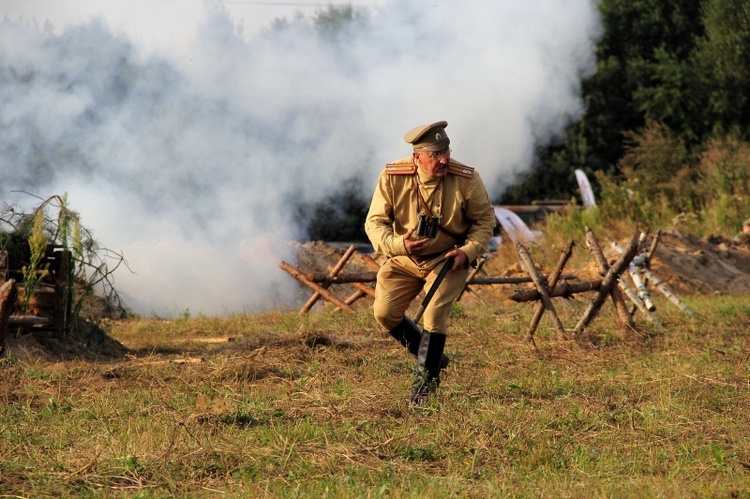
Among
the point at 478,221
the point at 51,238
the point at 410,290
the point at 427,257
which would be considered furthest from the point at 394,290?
the point at 51,238

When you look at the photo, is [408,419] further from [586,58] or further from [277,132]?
[586,58]

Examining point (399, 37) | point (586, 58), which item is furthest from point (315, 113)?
point (586, 58)

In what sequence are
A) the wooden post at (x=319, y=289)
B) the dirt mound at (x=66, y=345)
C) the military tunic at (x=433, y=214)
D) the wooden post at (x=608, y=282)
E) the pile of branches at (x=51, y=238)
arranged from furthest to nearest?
the wooden post at (x=319, y=289), the wooden post at (x=608, y=282), the pile of branches at (x=51, y=238), the dirt mound at (x=66, y=345), the military tunic at (x=433, y=214)

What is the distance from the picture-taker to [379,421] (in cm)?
638

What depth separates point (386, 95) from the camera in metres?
20.8

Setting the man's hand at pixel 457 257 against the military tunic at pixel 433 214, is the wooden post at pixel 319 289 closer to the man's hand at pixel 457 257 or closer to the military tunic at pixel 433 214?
the military tunic at pixel 433 214

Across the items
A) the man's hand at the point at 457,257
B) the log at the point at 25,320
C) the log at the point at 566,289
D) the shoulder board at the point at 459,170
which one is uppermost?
the shoulder board at the point at 459,170

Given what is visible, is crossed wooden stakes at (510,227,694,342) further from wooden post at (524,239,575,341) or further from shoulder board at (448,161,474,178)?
shoulder board at (448,161,474,178)

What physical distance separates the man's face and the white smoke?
978 cm

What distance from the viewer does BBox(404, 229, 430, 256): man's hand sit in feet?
23.4

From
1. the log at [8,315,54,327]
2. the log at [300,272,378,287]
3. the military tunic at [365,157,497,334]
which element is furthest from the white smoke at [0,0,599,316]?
the military tunic at [365,157,497,334]

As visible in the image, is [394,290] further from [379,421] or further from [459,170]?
[379,421]

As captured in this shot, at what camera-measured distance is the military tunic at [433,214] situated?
7238mm

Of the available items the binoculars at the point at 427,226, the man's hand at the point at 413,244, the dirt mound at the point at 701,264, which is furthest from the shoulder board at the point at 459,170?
the dirt mound at the point at 701,264
